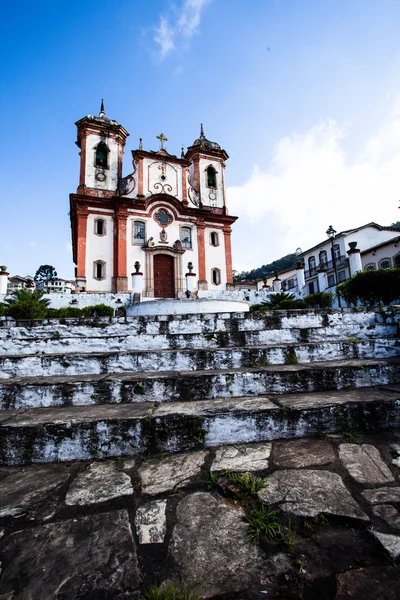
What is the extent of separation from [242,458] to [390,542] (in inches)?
31.2

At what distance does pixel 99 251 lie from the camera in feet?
56.7

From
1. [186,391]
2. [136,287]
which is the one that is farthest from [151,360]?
[136,287]

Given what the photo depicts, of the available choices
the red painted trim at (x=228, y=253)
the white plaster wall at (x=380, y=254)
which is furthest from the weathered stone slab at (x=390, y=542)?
the white plaster wall at (x=380, y=254)

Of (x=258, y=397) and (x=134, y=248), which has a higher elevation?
(x=134, y=248)

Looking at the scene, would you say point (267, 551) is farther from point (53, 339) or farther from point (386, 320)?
point (386, 320)

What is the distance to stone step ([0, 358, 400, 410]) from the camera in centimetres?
235

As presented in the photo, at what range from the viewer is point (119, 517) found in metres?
1.25

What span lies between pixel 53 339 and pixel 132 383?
192 centimetres

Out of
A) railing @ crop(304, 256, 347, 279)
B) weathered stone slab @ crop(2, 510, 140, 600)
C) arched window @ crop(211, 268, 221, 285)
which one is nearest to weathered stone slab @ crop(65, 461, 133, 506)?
weathered stone slab @ crop(2, 510, 140, 600)

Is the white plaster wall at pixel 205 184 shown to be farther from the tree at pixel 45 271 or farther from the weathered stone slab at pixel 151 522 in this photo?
the tree at pixel 45 271

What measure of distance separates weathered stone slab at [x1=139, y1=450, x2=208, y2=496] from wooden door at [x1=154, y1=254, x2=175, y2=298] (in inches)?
657

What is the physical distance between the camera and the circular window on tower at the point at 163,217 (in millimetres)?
19000

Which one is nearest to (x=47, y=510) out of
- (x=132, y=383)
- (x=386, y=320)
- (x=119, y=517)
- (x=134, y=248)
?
(x=119, y=517)

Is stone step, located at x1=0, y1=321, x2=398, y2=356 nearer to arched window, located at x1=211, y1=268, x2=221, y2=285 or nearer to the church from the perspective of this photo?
the church
